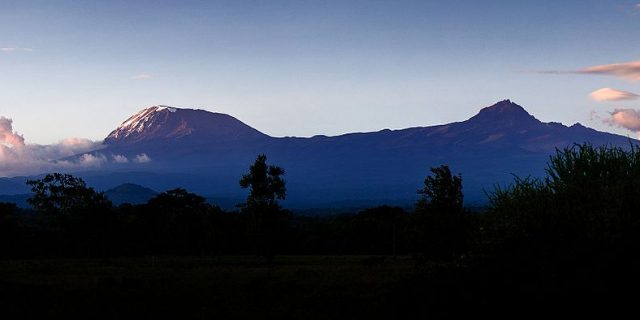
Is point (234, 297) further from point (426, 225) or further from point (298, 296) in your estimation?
point (426, 225)

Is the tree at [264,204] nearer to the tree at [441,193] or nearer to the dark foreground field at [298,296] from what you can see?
the dark foreground field at [298,296]

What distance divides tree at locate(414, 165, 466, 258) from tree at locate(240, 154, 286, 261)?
17.6 meters

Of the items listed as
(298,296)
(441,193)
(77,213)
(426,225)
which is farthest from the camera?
(77,213)

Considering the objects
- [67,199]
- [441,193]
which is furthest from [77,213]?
[441,193]

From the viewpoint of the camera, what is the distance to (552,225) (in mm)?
20875

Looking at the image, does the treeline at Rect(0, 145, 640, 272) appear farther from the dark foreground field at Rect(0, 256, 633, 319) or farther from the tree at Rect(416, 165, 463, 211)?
the dark foreground field at Rect(0, 256, 633, 319)

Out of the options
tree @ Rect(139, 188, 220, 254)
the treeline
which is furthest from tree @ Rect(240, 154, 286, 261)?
tree @ Rect(139, 188, 220, 254)

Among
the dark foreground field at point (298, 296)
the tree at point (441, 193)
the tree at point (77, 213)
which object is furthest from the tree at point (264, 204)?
the tree at point (77, 213)

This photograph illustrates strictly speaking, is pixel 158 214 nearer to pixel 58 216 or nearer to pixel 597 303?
pixel 58 216

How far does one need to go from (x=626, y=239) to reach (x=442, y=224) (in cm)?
2858

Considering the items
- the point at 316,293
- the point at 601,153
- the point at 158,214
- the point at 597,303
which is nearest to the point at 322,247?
the point at 158,214

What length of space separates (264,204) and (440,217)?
21.7 meters

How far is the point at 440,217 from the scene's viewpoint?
48906mm

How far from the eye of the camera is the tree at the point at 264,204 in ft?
215
